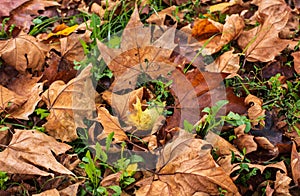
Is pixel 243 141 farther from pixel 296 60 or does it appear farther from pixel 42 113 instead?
pixel 42 113

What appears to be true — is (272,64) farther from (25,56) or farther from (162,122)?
(25,56)

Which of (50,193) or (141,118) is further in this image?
(141,118)

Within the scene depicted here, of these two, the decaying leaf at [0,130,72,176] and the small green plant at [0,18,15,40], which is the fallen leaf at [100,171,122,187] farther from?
the small green plant at [0,18,15,40]

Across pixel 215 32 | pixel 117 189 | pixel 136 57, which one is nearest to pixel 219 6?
pixel 215 32

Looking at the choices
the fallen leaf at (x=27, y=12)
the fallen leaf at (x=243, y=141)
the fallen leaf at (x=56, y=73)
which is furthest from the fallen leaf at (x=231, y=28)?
the fallen leaf at (x=27, y=12)

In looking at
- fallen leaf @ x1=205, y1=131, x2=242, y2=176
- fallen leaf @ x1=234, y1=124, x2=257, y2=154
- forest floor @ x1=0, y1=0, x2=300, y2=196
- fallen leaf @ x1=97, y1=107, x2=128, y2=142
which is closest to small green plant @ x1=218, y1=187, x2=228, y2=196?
forest floor @ x1=0, y1=0, x2=300, y2=196

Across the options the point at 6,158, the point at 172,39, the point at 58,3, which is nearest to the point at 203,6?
the point at 172,39
